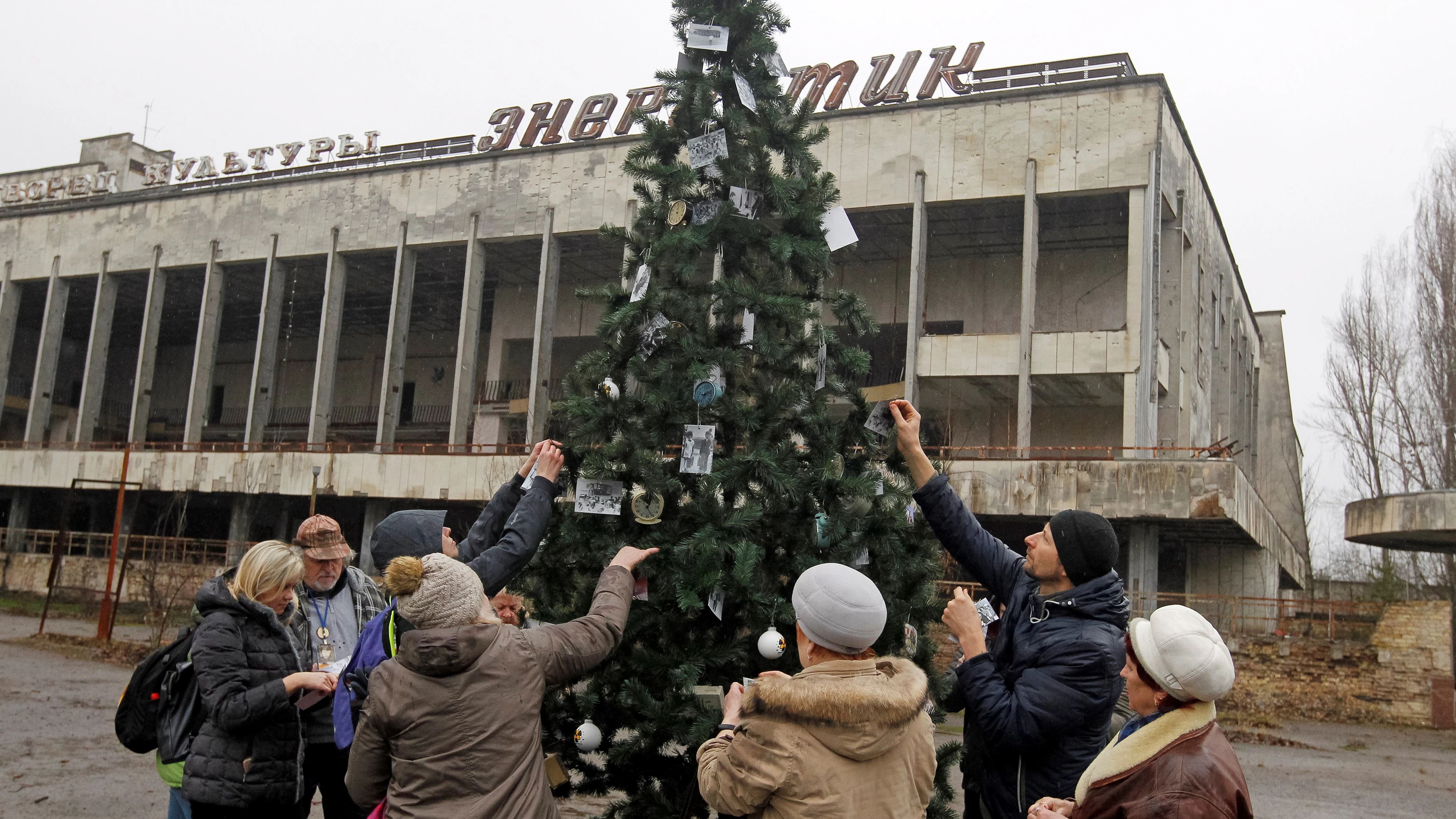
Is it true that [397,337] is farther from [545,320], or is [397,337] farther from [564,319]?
[564,319]

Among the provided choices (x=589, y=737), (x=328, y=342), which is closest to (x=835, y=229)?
(x=589, y=737)

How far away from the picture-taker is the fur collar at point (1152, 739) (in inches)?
92.7

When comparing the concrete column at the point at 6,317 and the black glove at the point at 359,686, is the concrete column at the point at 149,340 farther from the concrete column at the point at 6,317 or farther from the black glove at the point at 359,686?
the black glove at the point at 359,686

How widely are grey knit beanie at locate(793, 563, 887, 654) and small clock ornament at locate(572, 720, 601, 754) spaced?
1412 mm

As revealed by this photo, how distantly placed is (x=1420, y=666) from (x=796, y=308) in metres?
19.9

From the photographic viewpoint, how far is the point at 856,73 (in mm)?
27734

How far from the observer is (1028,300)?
85.8 ft

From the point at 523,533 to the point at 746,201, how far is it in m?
1.67

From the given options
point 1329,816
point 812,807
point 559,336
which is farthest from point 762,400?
point 559,336

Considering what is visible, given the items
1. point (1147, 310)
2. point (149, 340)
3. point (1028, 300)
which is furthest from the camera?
point (149, 340)

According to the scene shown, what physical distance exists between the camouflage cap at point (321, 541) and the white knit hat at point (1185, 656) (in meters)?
2.98

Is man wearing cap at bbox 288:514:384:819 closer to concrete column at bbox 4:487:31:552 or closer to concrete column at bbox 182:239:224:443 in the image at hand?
concrete column at bbox 182:239:224:443

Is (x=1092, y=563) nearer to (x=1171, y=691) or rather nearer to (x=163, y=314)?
(x=1171, y=691)

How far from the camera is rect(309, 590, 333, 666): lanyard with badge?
12.9 feet
